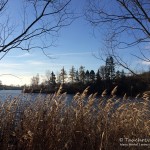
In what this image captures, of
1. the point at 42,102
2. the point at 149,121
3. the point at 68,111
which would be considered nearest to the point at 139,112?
the point at 149,121

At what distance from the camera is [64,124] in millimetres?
5250

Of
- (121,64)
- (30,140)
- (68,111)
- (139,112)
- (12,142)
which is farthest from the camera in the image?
(121,64)

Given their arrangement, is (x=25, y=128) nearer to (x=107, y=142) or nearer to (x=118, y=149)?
(x=107, y=142)

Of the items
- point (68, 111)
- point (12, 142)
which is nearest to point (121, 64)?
point (68, 111)

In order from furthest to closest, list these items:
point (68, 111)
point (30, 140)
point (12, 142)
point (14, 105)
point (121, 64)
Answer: point (121, 64) → point (68, 111) → point (14, 105) → point (12, 142) → point (30, 140)

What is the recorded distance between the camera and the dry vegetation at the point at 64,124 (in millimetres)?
4738

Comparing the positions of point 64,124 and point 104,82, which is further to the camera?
point 104,82

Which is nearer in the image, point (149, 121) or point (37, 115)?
point (37, 115)

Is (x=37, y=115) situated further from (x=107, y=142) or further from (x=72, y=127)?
(x=107, y=142)

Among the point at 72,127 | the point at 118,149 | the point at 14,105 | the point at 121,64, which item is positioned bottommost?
the point at 118,149

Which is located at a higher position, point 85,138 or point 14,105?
point 14,105

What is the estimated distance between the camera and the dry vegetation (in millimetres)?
4738

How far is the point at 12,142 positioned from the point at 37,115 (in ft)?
1.98

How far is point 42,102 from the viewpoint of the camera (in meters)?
5.53
